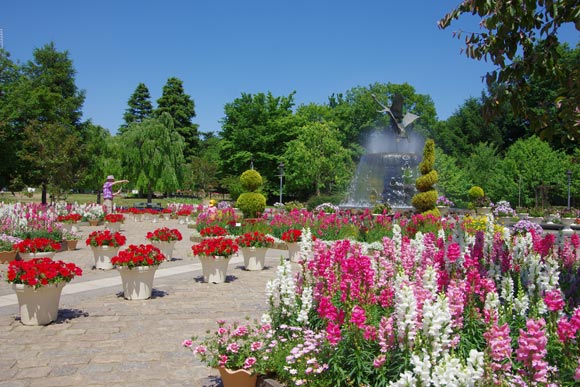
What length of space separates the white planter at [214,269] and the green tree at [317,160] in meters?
30.7

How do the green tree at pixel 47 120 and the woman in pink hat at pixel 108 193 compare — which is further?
the green tree at pixel 47 120

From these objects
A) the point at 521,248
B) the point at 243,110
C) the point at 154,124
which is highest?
the point at 243,110

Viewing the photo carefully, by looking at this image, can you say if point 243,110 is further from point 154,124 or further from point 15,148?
point 15,148

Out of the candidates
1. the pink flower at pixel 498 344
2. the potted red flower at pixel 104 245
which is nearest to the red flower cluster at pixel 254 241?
the potted red flower at pixel 104 245

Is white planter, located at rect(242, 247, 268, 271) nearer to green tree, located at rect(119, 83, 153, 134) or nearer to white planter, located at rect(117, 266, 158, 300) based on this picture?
white planter, located at rect(117, 266, 158, 300)

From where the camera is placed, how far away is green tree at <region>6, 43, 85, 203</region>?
25.9 meters

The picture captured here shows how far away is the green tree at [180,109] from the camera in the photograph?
57.4 meters

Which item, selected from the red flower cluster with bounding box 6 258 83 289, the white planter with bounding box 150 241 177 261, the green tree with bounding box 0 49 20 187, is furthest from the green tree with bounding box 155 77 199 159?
the red flower cluster with bounding box 6 258 83 289

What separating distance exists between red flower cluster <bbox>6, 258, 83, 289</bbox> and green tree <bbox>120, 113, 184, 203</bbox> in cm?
2663

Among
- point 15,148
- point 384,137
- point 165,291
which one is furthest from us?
point 384,137

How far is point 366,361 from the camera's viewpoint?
131 inches

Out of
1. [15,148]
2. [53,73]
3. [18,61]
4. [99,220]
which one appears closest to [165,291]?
[99,220]

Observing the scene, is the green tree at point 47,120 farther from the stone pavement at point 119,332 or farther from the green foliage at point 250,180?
the stone pavement at point 119,332

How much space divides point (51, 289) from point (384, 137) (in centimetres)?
4344
